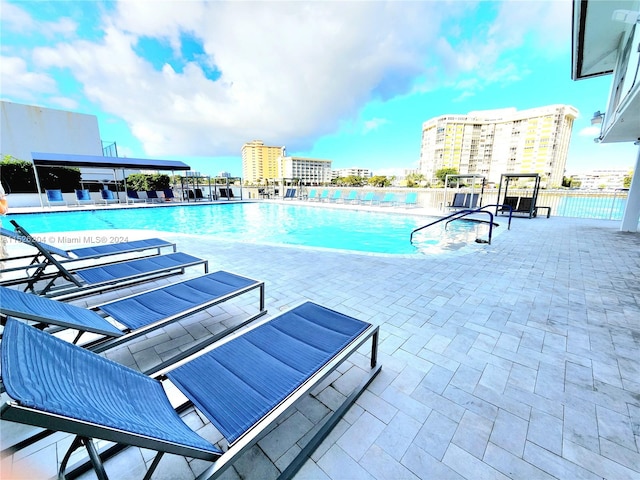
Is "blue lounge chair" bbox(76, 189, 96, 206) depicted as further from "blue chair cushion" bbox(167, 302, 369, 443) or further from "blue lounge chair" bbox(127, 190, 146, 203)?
"blue chair cushion" bbox(167, 302, 369, 443)

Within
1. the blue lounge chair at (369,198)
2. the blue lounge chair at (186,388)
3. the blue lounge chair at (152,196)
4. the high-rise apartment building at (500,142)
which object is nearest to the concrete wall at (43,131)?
the blue lounge chair at (152,196)

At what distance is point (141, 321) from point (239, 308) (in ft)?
3.49

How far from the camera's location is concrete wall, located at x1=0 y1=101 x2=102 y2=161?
19234 mm

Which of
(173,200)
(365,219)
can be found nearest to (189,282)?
(365,219)

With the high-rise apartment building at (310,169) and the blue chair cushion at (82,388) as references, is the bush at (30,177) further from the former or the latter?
the high-rise apartment building at (310,169)

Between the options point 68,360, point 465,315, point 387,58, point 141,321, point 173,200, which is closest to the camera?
point 68,360

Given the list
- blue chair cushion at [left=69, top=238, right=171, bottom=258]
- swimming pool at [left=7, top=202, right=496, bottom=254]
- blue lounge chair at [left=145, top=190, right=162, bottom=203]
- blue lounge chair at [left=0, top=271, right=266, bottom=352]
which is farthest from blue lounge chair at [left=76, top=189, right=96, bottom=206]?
blue lounge chair at [left=0, top=271, right=266, bottom=352]

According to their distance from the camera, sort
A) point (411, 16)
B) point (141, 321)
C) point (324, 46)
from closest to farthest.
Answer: point (141, 321) → point (411, 16) → point (324, 46)

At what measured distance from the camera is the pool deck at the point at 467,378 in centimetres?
138

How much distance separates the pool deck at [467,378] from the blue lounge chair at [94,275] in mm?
981

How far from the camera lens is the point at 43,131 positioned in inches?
802

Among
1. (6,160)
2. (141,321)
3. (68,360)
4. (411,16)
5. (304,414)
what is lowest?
(304,414)

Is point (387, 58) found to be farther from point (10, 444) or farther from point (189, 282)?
point (10, 444)

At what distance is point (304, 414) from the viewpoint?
168cm
